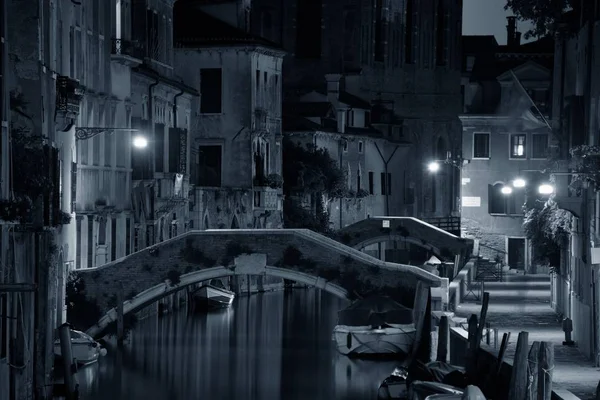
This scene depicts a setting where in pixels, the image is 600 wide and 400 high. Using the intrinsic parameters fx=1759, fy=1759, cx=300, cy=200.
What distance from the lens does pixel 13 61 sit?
26.8 meters

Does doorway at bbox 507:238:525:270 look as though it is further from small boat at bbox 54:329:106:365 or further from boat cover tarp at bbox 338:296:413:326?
→ small boat at bbox 54:329:106:365

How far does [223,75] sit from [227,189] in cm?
385

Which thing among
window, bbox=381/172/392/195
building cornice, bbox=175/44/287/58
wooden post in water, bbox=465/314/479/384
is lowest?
wooden post in water, bbox=465/314/479/384

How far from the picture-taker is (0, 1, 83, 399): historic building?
24719mm

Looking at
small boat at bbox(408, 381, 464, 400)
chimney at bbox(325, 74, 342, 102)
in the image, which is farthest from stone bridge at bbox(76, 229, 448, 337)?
chimney at bbox(325, 74, 342, 102)

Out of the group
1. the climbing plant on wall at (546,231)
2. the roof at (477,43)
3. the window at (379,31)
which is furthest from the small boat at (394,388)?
the roof at (477,43)

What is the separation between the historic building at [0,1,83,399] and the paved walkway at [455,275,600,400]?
7.95m

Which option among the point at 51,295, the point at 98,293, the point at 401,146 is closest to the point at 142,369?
the point at 98,293

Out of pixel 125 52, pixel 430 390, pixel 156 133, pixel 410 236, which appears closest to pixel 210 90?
pixel 410 236

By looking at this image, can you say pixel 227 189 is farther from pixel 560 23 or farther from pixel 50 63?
pixel 50 63

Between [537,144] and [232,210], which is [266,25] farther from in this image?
[232,210]

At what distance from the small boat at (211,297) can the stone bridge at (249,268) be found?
9.99m

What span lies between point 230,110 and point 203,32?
2.70 m

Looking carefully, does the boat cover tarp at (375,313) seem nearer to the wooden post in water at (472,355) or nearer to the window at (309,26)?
the wooden post in water at (472,355)
